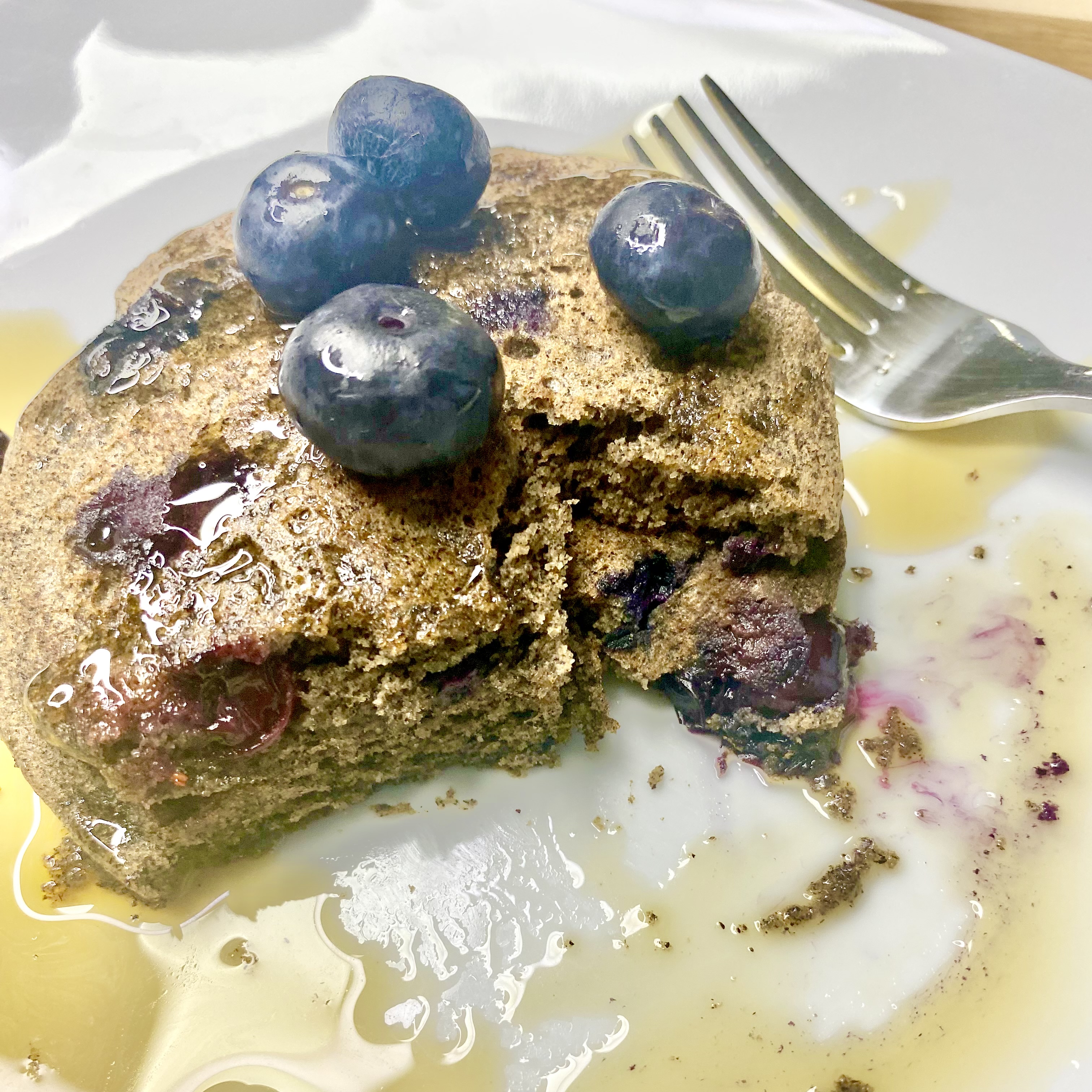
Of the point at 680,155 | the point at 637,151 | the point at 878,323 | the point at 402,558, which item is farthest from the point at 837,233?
the point at 402,558

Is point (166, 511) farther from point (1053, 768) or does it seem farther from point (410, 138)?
point (1053, 768)

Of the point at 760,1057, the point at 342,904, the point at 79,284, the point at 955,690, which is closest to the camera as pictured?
the point at 760,1057

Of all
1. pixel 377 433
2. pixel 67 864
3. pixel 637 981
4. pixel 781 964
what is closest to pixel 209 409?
pixel 377 433

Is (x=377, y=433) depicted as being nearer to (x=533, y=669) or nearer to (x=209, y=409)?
(x=209, y=409)

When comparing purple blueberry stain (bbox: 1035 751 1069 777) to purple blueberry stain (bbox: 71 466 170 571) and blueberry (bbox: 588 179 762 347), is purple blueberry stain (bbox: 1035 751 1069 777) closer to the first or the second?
blueberry (bbox: 588 179 762 347)

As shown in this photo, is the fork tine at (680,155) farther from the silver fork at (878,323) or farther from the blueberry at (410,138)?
the blueberry at (410,138)

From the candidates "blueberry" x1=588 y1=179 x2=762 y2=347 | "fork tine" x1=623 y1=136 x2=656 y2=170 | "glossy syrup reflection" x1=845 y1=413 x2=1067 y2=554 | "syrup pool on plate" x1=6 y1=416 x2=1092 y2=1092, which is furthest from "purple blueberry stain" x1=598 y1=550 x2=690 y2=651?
"fork tine" x1=623 y1=136 x2=656 y2=170
